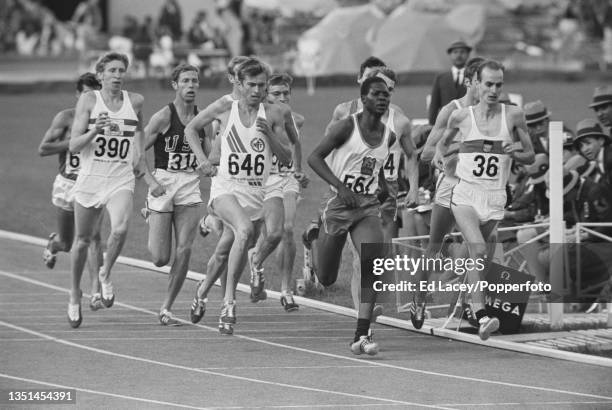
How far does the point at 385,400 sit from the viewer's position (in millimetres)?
10477

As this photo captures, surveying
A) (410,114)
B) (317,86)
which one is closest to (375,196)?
(410,114)

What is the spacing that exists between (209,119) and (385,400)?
3.52 metres

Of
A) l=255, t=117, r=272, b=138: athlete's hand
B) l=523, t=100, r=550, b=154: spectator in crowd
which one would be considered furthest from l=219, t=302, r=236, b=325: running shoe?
l=523, t=100, r=550, b=154: spectator in crowd

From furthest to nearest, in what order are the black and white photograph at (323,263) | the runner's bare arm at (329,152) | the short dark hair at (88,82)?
the short dark hair at (88,82)
the runner's bare arm at (329,152)
the black and white photograph at (323,263)

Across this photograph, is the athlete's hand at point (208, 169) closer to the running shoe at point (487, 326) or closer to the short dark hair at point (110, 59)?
the short dark hair at point (110, 59)

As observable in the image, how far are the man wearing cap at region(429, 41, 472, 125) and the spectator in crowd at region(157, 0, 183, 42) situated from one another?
83.1 feet

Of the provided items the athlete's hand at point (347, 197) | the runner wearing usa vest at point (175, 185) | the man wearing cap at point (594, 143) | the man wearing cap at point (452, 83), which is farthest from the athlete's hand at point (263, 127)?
the man wearing cap at point (452, 83)

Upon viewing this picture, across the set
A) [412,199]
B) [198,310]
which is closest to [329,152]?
[412,199]

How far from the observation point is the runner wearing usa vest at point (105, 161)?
13359 millimetres

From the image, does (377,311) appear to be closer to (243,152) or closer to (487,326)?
(487,326)

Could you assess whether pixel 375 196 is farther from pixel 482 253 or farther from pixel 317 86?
pixel 317 86

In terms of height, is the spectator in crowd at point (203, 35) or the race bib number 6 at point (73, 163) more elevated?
the spectator in crowd at point (203, 35)

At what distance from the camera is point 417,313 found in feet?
42.8

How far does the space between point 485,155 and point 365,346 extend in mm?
1886
